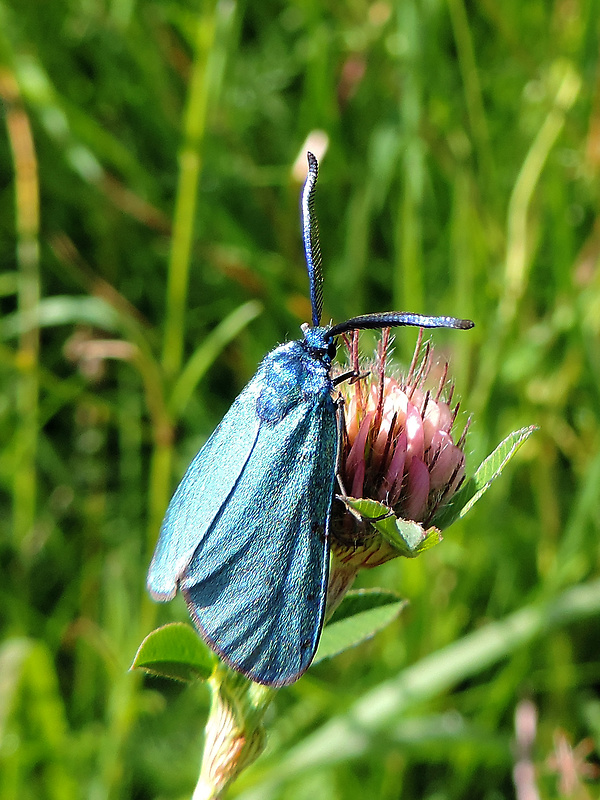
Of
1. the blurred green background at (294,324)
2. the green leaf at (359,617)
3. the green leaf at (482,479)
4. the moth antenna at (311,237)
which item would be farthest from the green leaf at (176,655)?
the blurred green background at (294,324)

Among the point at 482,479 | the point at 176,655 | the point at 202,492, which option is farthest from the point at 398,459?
the point at 176,655

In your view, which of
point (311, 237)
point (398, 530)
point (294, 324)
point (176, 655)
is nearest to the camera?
point (398, 530)

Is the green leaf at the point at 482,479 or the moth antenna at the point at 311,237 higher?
the moth antenna at the point at 311,237

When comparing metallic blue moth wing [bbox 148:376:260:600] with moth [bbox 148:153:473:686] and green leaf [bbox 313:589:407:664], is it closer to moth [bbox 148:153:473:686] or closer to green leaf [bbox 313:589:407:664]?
moth [bbox 148:153:473:686]

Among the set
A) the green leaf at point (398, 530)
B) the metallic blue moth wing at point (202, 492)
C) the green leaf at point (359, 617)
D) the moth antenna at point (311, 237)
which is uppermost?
the moth antenna at point (311, 237)

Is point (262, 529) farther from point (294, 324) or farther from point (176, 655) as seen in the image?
point (294, 324)

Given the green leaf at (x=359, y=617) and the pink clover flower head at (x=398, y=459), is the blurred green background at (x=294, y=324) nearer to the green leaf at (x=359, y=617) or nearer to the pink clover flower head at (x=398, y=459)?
the green leaf at (x=359, y=617)

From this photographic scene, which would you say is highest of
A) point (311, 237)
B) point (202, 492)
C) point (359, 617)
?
point (311, 237)
